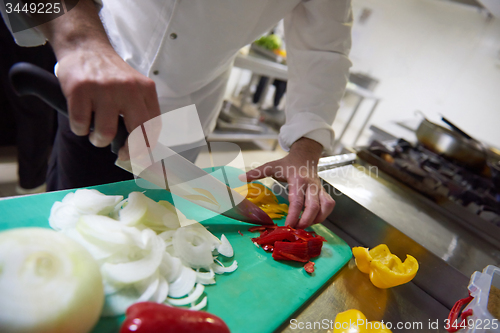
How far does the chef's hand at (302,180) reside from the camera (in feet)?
2.74

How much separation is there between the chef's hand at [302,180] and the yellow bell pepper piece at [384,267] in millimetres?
161

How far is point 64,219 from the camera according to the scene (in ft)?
1.87

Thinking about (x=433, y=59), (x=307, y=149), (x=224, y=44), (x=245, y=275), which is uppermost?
(x=433, y=59)

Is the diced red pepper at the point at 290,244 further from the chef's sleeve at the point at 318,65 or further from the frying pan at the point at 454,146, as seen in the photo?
the frying pan at the point at 454,146

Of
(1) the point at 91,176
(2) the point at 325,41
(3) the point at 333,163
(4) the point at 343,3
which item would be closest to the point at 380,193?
(3) the point at 333,163

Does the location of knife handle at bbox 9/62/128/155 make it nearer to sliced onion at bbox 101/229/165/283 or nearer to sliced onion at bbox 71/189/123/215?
sliced onion at bbox 71/189/123/215

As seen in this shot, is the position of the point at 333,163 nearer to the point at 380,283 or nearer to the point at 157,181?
the point at 380,283

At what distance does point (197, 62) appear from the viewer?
3.12ft

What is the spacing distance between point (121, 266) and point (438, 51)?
19.6 feet

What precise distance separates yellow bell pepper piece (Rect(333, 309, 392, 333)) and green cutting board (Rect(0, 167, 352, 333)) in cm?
8

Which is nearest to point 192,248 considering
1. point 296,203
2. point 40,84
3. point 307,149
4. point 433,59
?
point 296,203

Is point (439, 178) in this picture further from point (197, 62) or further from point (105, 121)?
point (105, 121)

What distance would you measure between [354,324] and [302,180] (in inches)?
17.6

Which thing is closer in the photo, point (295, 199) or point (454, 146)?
point (295, 199)
